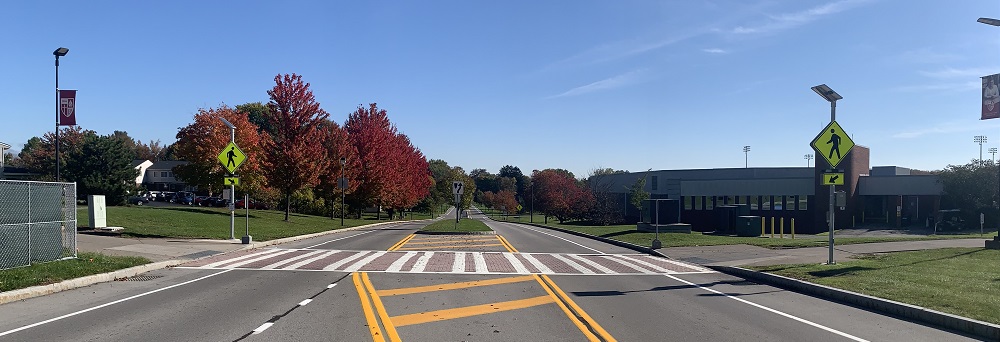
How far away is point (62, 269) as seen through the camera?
13570mm

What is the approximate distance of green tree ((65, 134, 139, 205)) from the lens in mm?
56281

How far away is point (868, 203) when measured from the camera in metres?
52.4

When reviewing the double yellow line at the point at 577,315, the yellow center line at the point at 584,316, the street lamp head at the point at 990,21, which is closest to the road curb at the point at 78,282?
the double yellow line at the point at 577,315

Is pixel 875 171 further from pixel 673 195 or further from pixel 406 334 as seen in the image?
pixel 406 334

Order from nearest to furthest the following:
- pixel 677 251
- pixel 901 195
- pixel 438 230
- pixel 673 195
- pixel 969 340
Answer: pixel 969 340, pixel 677 251, pixel 438 230, pixel 901 195, pixel 673 195

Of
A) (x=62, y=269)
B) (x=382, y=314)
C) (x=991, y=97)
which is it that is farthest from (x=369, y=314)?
(x=991, y=97)

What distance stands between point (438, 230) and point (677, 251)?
16248 mm

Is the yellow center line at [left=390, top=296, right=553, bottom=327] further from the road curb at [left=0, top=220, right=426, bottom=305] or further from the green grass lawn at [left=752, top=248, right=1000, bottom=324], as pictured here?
the road curb at [left=0, top=220, right=426, bottom=305]

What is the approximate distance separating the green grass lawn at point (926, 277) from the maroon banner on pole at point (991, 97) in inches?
169

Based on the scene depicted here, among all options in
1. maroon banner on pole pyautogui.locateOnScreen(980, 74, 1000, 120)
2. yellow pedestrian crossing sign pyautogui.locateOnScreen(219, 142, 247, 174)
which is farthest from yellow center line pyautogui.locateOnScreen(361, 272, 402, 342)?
maroon banner on pole pyautogui.locateOnScreen(980, 74, 1000, 120)

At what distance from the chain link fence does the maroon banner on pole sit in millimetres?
26181

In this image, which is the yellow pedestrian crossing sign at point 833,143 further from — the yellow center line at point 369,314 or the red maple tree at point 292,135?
the red maple tree at point 292,135

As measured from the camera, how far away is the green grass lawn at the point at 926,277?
10.6 metres

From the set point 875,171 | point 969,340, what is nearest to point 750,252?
point 969,340
